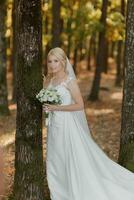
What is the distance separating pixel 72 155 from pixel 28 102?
120 cm

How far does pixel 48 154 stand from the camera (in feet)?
27.4

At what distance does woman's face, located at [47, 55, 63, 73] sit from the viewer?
7891 millimetres

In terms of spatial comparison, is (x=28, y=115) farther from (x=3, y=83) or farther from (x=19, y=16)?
(x=3, y=83)

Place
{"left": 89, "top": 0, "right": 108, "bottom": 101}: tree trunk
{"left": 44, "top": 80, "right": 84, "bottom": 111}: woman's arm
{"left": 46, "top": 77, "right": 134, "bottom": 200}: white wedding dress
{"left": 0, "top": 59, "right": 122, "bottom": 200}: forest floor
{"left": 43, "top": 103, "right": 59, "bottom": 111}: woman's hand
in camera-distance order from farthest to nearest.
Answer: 1. {"left": 89, "top": 0, "right": 108, "bottom": 101}: tree trunk
2. {"left": 0, "top": 59, "right": 122, "bottom": 200}: forest floor
3. {"left": 46, "top": 77, "right": 134, "bottom": 200}: white wedding dress
4. {"left": 44, "top": 80, "right": 84, "bottom": 111}: woman's arm
5. {"left": 43, "top": 103, "right": 59, "bottom": 111}: woman's hand

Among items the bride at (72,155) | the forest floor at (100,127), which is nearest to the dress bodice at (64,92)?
the bride at (72,155)

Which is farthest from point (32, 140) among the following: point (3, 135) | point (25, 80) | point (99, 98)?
point (99, 98)

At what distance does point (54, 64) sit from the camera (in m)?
7.93

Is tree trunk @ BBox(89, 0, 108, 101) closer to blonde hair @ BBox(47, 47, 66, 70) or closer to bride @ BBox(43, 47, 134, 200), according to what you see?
bride @ BBox(43, 47, 134, 200)

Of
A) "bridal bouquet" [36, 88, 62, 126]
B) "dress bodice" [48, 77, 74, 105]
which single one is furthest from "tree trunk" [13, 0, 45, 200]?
"dress bodice" [48, 77, 74, 105]

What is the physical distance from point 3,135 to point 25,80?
315 inches

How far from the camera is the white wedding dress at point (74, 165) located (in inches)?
319

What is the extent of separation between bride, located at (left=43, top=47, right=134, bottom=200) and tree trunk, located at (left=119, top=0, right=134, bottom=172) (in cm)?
70

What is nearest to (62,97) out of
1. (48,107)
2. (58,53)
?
(48,107)

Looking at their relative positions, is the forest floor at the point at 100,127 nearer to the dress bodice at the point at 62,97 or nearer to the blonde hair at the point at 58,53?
the dress bodice at the point at 62,97
